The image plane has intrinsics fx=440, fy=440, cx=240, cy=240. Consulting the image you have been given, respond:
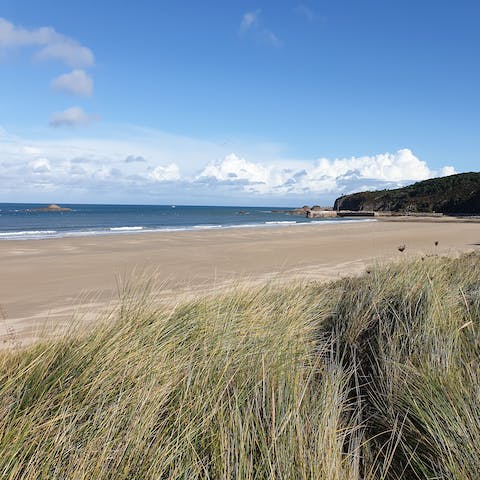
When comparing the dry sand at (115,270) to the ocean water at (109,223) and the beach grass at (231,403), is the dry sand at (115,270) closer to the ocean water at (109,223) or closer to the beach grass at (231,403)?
the beach grass at (231,403)

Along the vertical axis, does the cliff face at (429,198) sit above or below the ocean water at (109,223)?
above

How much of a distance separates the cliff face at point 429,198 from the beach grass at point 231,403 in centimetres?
7374

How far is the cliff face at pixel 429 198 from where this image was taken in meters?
72.6

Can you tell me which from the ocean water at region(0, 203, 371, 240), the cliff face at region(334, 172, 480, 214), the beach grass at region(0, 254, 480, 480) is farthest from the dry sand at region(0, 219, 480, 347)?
the cliff face at region(334, 172, 480, 214)

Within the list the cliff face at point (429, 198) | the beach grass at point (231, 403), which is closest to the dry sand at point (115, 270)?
the beach grass at point (231, 403)

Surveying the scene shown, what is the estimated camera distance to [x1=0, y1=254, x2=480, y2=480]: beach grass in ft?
6.89

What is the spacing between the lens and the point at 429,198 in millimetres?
79812

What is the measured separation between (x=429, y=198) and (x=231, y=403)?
84852mm

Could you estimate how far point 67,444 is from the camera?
2125 millimetres

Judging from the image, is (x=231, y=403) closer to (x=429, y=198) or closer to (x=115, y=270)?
(x=115, y=270)

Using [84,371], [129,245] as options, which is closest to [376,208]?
→ [129,245]

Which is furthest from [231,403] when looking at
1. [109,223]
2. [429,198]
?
[429,198]

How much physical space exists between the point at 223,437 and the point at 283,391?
631 mm

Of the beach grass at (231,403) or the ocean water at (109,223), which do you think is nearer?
the beach grass at (231,403)
